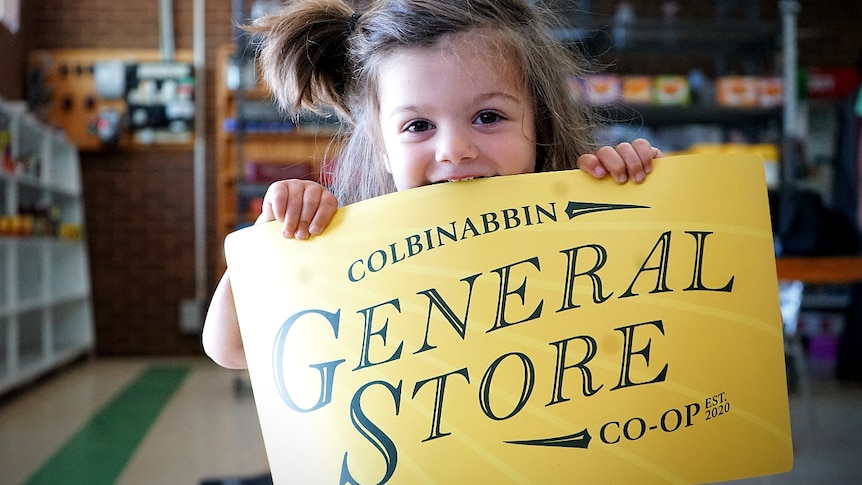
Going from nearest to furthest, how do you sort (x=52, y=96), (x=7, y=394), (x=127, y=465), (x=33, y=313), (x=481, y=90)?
(x=481, y=90), (x=127, y=465), (x=7, y=394), (x=33, y=313), (x=52, y=96)

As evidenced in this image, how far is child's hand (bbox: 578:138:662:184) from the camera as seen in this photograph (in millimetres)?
701

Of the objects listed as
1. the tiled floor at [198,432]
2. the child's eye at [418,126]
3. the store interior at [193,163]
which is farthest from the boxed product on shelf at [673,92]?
the child's eye at [418,126]

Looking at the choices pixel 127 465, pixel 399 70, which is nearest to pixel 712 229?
pixel 399 70

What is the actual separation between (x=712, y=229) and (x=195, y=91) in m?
4.70

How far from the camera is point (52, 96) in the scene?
4836mm

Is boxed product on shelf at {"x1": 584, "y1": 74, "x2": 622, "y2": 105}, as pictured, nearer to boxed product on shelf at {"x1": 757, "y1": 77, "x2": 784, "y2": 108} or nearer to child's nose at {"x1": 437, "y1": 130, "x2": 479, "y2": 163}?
boxed product on shelf at {"x1": 757, "y1": 77, "x2": 784, "y2": 108}

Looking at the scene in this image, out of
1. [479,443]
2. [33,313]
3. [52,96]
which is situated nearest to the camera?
[479,443]

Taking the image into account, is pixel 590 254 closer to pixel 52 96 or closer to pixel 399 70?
pixel 399 70

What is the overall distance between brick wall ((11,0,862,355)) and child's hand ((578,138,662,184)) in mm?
4544

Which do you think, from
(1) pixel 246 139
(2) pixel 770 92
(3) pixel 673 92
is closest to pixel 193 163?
(1) pixel 246 139

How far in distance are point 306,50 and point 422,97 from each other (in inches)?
9.0

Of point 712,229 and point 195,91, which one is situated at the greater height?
point 195,91

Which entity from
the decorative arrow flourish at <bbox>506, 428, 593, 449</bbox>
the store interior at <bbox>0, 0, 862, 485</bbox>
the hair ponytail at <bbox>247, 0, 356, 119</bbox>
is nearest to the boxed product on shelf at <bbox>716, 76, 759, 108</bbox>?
the store interior at <bbox>0, 0, 862, 485</bbox>

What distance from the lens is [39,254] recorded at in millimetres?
4383
